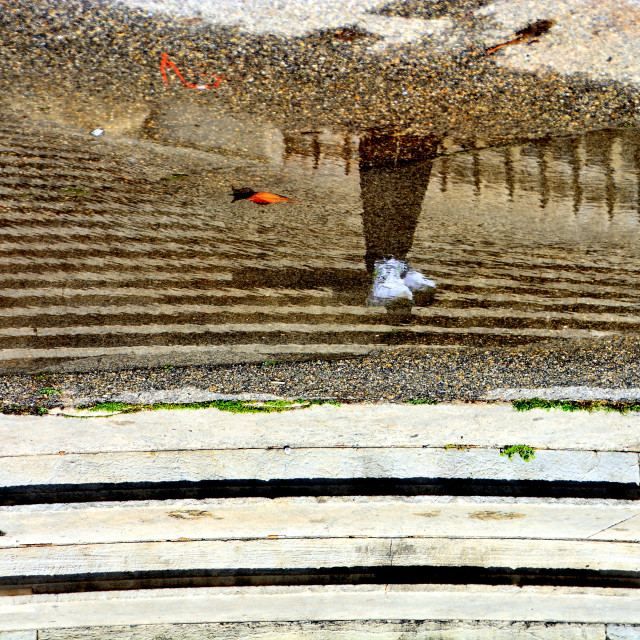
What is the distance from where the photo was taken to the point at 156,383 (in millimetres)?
4578

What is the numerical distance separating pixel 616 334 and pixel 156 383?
4006 millimetres

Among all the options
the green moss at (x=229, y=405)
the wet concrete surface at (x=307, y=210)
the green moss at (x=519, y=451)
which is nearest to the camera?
the wet concrete surface at (x=307, y=210)

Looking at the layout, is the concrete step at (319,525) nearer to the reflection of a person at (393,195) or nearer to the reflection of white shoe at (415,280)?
the reflection of white shoe at (415,280)

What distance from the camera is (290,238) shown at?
15.0 feet

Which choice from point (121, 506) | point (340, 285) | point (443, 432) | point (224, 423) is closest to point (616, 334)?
point (443, 432)

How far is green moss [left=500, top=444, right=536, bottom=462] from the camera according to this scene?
4730 mm

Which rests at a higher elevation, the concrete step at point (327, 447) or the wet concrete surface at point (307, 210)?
the wet concrete surface at point (307, 210)

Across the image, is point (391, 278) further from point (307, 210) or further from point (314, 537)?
point (314, 537)

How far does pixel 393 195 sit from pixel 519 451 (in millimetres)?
2538

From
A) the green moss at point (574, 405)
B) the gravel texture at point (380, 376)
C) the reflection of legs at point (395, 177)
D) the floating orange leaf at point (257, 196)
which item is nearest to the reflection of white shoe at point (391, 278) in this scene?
the reflection of legs at point (395, 177)

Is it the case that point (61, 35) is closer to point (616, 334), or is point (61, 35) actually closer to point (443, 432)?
point (443, 432)

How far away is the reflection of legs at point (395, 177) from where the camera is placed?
4512 mm

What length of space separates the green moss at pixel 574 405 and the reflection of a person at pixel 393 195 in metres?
1.44

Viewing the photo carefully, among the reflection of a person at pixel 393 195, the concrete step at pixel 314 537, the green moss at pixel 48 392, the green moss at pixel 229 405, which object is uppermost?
the reflection of a person at pixel 393 195
